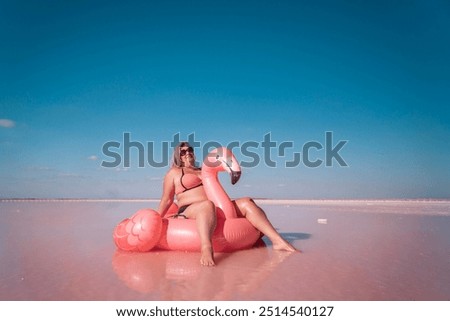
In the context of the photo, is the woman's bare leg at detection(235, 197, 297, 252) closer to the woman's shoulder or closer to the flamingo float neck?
the flamingo float neck

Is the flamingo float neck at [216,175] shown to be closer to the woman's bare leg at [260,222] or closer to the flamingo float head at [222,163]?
the flamingo float head at [222,163]

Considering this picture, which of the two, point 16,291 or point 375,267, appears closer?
point 16,291

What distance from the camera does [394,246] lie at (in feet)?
15.4

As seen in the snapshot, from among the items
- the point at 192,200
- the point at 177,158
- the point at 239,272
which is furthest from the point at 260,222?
the point at 177,158

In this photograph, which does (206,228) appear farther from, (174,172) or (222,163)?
(174,172)

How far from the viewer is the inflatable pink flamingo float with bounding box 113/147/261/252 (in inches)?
161

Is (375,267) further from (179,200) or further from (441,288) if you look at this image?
(179,200)

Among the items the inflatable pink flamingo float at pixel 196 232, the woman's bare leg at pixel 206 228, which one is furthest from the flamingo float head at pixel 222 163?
the woman's bare leg at pixel 206 228

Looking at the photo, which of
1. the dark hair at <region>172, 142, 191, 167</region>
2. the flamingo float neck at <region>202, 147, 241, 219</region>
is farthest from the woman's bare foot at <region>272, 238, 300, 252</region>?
the dark hair at <region>172, 142, 191, 167</region>

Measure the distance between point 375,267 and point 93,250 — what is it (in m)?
3.30

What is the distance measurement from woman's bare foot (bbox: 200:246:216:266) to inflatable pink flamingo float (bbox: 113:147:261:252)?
370 mm

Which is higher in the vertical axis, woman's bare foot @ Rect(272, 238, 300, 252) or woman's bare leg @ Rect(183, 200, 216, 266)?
woman's bare leg @ Rect(183, 200, 216, 266)

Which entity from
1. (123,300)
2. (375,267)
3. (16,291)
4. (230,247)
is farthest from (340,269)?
(16,291)

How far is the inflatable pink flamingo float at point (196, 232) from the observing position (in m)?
4.10
